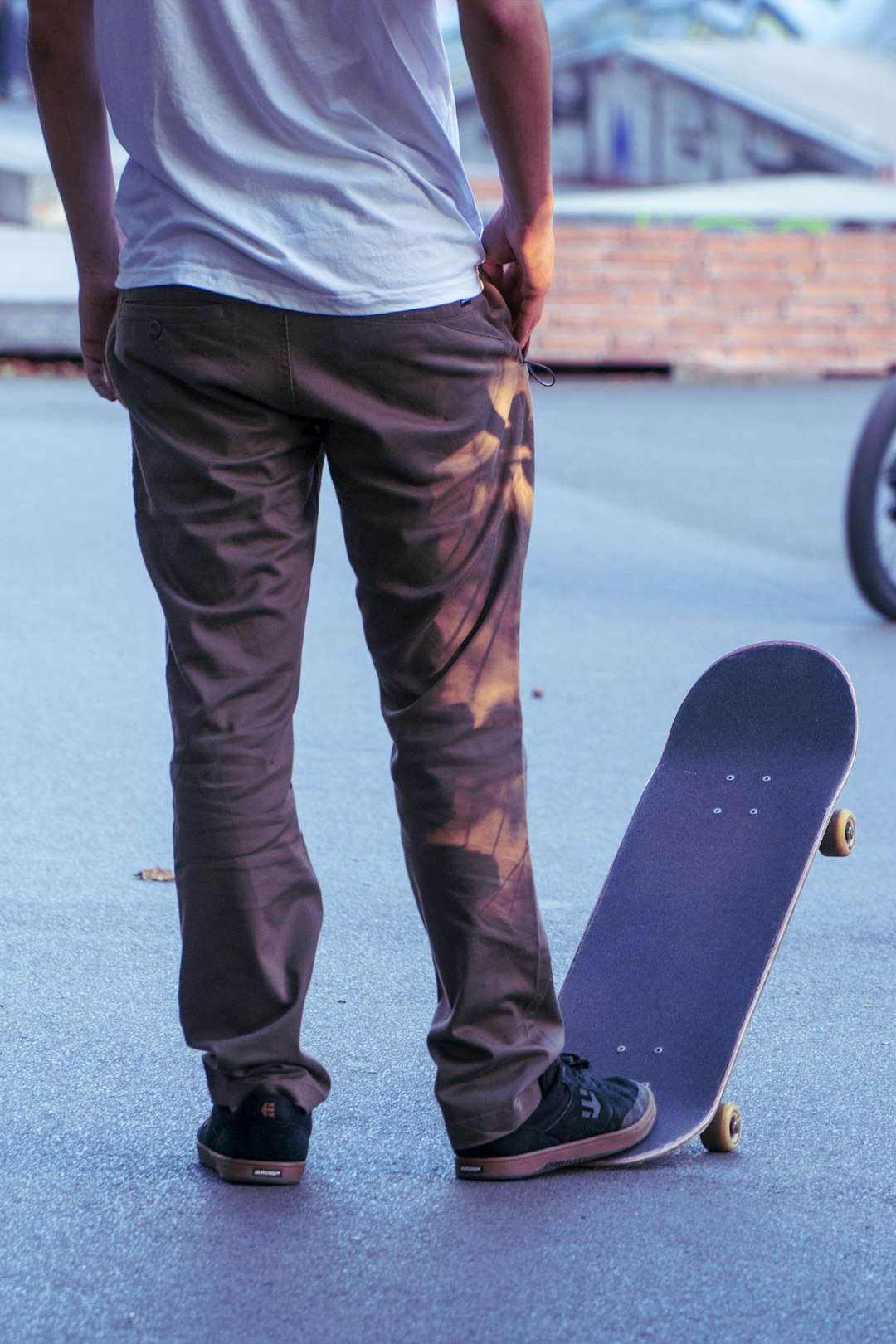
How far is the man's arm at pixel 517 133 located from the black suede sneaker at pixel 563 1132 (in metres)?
0.92

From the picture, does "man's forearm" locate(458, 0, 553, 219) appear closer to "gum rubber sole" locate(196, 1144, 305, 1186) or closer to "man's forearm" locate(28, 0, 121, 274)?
"man's forearm" locate(28, 0, 121, 274)

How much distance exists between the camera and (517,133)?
82.4 inches

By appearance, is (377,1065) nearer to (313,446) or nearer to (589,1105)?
(589,1105)

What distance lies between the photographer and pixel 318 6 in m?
2.01

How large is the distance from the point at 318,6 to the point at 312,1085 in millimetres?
1240

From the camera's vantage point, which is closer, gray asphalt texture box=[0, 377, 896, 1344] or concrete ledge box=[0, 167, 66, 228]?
gray asphalt texture box=[0, 377, 896, 1344]

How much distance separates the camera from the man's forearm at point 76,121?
2.16 meters

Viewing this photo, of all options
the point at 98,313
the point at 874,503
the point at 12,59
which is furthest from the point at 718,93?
the point at 98,313

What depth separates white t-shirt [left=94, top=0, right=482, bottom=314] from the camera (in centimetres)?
203

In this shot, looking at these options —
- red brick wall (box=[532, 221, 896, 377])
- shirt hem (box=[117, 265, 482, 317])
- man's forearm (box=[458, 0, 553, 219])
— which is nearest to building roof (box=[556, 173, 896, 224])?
red brick wall (box=[532, 221, 896, 377])

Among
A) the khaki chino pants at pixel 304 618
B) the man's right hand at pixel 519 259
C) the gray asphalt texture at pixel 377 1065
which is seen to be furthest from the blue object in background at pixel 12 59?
the khaki chino pants at pixel 304 618

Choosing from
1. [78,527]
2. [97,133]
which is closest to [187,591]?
[97,133]

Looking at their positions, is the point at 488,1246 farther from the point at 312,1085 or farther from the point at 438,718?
the point at 438,718

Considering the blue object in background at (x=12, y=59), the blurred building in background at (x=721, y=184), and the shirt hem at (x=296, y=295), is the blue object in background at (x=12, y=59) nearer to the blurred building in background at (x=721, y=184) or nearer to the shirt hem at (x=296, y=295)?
the blurred building in background at (x=721, y=184)
